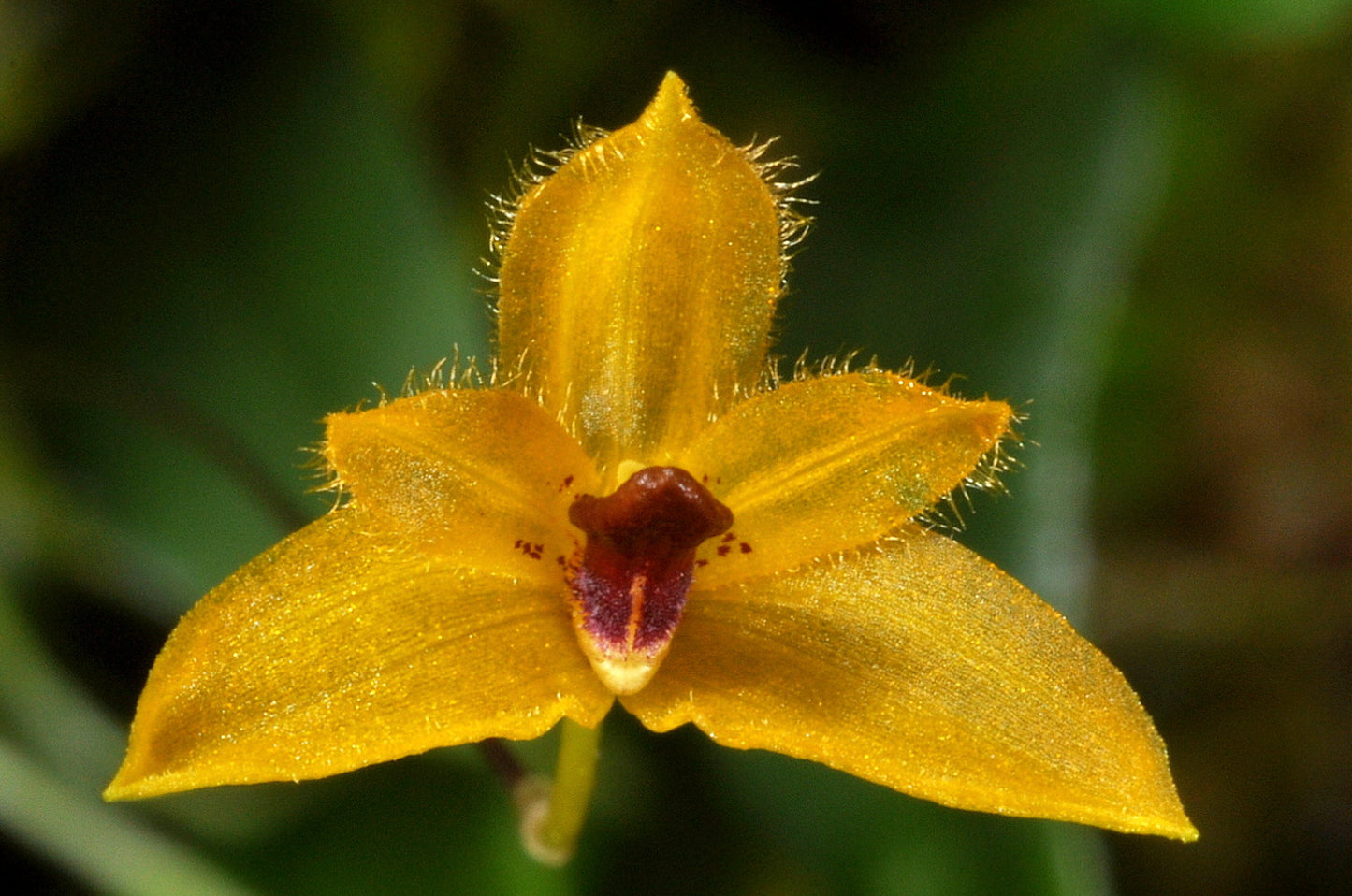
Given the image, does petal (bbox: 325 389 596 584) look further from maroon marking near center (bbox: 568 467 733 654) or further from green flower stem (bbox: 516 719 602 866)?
green flower stem (bbox: 516 719 602 866)

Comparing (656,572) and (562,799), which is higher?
(656,572)

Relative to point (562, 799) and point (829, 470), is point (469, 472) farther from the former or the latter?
point (562, 799)

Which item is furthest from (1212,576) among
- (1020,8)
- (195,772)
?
(195,772)

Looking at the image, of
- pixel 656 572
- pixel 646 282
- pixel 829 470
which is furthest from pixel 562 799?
pixel 646 282

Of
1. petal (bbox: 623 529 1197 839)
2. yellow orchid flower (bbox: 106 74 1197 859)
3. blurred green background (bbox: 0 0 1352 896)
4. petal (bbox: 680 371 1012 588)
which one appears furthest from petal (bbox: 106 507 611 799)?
blurred green background (bbox: 0 0 1352 896)

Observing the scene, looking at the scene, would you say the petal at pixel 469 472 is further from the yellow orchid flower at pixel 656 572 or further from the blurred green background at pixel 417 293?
the blurred green background at pixel 417 293

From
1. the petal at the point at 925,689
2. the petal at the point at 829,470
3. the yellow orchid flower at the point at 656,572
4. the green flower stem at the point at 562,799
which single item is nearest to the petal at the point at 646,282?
the yellow orchid flower at the point at 656,572

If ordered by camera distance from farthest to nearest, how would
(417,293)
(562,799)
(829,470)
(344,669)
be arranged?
(417,293) < (562,799) < (829,470) < (344,669)
